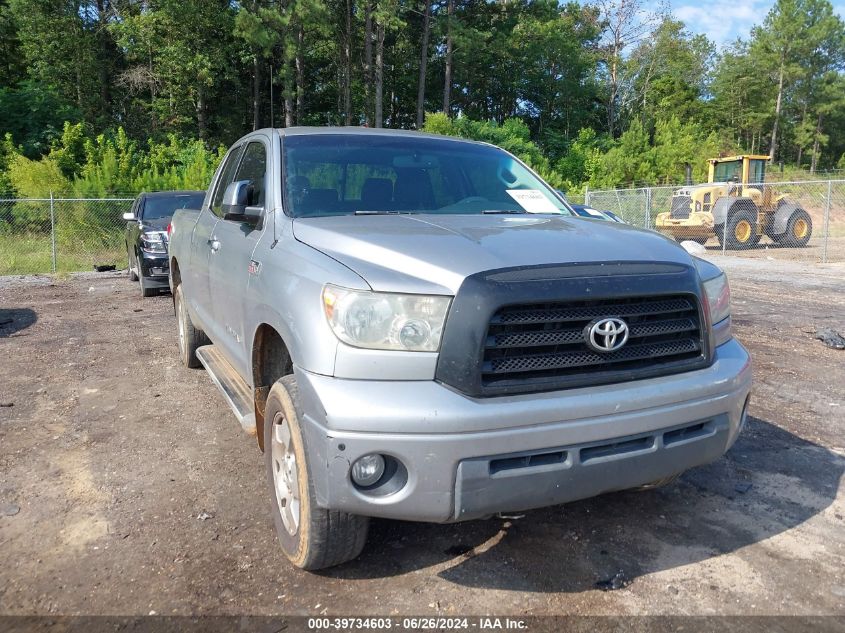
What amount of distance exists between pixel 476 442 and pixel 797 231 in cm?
2283

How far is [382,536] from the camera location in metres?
3.16

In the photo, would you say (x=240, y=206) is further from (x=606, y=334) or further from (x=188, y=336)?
(x=188, y=336)

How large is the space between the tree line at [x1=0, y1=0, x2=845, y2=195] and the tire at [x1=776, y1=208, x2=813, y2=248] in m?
12.8

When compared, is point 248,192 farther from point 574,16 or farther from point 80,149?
point 574,16

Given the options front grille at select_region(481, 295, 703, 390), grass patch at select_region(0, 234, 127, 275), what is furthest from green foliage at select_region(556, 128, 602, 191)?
front grille at select_region(481, 295, 703, 390)

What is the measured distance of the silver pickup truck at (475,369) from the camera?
2309 millimetres

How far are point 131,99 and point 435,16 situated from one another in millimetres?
17859

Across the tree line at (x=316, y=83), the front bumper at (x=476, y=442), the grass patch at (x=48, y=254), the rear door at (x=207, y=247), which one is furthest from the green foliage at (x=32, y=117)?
the front bumper at (x=476, y=442)

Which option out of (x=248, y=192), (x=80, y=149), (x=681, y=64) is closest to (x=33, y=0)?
(x=80, y=149)

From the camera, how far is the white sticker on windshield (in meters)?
3.92

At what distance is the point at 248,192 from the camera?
3.68 m

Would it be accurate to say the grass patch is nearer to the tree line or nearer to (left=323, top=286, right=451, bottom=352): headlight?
the tree line

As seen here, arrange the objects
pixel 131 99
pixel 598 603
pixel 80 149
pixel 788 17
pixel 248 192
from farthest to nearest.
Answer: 1. pixel 788 17
2. pixel 131 99
3. pixel 80 149
4. pixel 248 192
5. pixel 598 603

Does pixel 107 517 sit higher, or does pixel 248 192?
pixel 248 192
